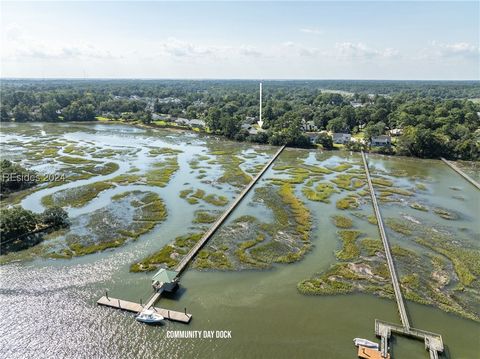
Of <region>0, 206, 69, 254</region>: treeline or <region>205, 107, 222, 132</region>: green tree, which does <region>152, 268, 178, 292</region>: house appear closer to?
<region>0, 206, 69, 254</region>: treeline

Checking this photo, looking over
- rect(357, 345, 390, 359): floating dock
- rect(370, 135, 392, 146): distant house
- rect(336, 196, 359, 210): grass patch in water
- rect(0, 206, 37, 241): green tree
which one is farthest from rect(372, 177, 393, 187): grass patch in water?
rect(0, 206, 37, 241): green tree

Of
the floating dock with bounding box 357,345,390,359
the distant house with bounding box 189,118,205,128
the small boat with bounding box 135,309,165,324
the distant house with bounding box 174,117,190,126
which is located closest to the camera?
the floating dock with bounding box 357,345,390,359

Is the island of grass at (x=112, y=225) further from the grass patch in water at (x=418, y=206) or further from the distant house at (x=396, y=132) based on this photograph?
the distant house at (x=396, y=132)

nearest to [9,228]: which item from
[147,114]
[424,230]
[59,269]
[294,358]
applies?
[59,269]

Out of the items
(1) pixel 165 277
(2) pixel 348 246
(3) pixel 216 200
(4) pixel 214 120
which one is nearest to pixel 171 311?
(1) pixel 165 277

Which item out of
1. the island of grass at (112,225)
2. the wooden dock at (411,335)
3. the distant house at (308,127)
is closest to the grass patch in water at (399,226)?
the wooden dock at (411,335)

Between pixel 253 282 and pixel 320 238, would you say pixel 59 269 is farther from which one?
pixel 320 238
